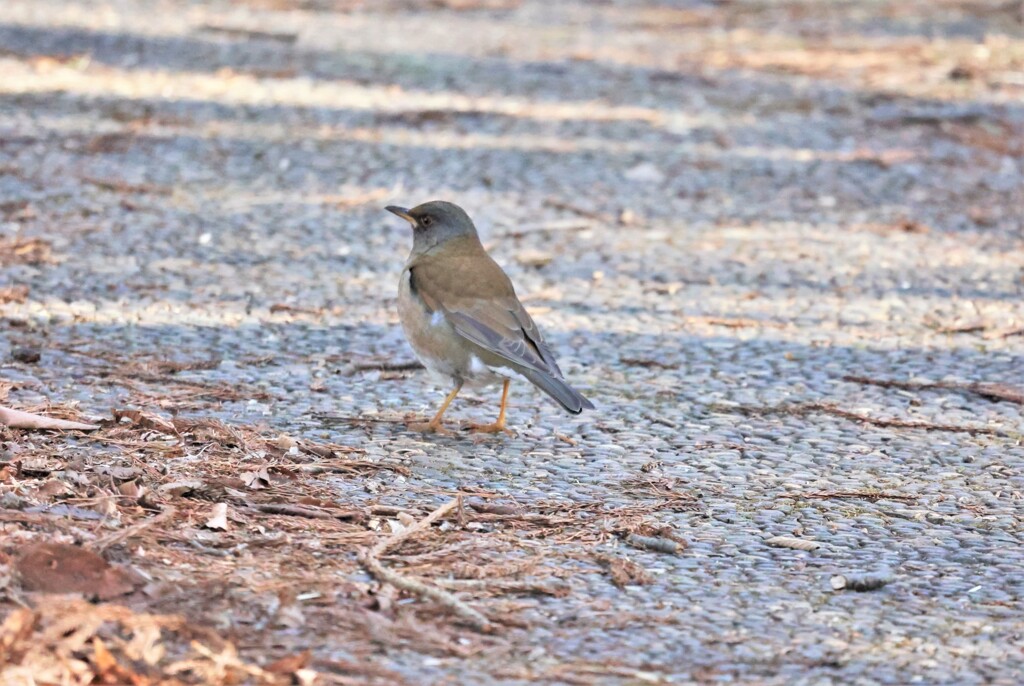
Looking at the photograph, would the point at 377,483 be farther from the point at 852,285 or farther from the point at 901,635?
the point at 852,285

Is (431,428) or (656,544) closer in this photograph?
(656,544)

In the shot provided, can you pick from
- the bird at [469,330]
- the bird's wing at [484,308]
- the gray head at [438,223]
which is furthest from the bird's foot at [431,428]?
the gray head at [438,223]

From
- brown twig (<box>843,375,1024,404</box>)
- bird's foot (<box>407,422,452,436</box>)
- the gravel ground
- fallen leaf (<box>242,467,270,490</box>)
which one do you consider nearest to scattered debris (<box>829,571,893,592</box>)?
the gravel ground

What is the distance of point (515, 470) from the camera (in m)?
5.69

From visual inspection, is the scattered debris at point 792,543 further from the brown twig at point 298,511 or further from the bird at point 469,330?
the brown twig at point 298,511

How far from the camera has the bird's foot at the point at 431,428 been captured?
615 centimetres

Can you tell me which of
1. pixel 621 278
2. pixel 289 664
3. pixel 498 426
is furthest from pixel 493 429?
pixel 621 278

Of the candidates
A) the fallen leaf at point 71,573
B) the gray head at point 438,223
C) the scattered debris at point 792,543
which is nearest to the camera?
the fallen leaf at point 71,573

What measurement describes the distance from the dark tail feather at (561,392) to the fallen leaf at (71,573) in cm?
208

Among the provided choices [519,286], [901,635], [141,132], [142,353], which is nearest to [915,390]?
[519,286]

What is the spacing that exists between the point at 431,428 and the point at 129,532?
6.46ft

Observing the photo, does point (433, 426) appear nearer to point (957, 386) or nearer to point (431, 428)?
point (431, 428)

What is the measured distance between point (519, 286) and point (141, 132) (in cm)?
409

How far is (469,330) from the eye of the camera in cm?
618
